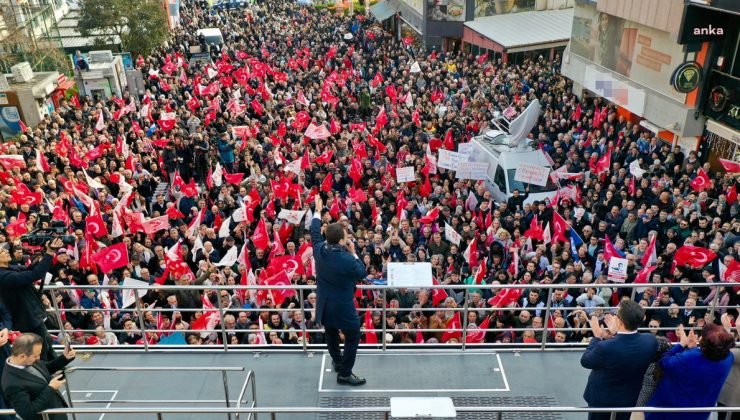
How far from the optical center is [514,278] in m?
12.3

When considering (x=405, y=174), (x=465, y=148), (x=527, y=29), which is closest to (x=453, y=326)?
(x=405, y=174)

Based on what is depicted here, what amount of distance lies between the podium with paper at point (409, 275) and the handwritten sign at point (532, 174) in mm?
8630

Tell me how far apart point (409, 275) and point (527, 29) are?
30.3 metres

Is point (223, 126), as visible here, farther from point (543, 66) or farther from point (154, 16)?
point (154, 16)

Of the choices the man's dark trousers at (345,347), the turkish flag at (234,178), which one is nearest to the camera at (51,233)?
the man's dark trousers at (345,347)

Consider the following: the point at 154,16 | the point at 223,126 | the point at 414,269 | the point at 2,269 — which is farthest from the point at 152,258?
the point at 154,16

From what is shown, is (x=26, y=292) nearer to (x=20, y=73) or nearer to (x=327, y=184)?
(x=327, y=184)

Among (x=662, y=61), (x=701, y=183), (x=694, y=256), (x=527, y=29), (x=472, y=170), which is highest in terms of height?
(x=662, y=61)

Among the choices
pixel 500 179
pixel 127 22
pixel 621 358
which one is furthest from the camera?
pixel 127 22

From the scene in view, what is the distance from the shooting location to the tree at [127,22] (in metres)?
37.9

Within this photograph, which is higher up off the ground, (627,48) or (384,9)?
(627,48)

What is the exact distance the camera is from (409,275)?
299 inches

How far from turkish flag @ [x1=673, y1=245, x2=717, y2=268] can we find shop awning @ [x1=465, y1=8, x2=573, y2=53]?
74.2 ft

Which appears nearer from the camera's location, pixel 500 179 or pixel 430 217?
pixel 430 217
